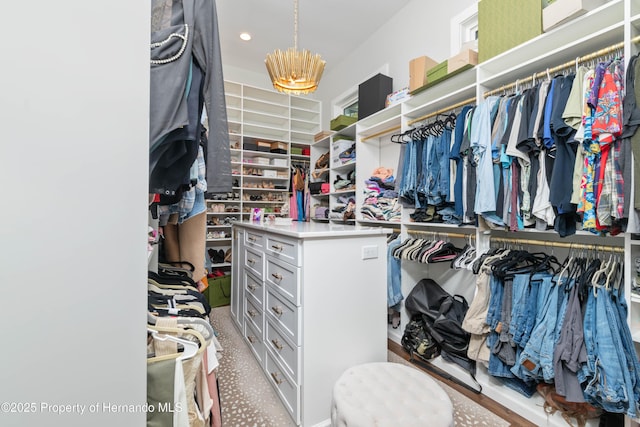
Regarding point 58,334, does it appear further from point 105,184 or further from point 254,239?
point 254,239

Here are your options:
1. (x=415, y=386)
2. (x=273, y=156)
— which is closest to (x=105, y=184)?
(x=415, y=386)

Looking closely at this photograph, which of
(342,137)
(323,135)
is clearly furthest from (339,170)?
(323,135)

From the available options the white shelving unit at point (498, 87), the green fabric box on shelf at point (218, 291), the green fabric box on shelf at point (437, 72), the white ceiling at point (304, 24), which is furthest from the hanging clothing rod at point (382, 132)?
the green fabric box on shelf at point (218, 291)

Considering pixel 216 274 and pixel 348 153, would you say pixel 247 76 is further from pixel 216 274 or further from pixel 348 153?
pixel 216 274

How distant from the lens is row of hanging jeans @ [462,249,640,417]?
1167 mm

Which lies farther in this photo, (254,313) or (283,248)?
(254,313)

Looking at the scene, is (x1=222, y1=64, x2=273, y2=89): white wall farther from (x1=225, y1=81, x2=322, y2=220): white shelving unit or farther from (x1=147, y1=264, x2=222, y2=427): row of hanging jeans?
(x1=147, y1=264, x2=222, y2=427): row of hanging jeans

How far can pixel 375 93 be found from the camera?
2824 millimetres

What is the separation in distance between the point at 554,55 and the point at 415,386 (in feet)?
6.08

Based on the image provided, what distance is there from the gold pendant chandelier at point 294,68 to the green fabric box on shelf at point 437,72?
0.83 metres

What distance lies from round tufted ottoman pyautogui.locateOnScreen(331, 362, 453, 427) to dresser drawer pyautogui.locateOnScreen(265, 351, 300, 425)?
0.34 meters

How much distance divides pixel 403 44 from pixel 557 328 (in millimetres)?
2758

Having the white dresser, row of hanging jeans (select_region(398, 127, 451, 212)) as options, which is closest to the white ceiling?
row of hanging jeans (select_region(398, 127, 451, 212))

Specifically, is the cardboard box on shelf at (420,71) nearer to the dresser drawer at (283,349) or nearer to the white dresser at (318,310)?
the white dresser at (318,310)
